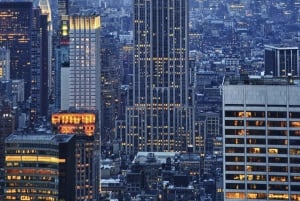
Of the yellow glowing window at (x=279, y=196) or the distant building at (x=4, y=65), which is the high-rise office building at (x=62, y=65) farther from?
the yellow glowing window at (x=279, y=196)

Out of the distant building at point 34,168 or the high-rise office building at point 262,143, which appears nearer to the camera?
the high-rise office building at point 262,143

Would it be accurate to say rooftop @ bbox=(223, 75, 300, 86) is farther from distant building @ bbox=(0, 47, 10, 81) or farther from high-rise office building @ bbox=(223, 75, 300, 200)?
distant building @ bbox=(0, 47, 10, 81)

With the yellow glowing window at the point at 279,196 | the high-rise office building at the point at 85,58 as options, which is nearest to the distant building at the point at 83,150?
the high-rise office building at the point at 85,58

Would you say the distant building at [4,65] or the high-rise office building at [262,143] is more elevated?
the high-rise office building at [262,143]

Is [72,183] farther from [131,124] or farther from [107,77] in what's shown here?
[107,77]

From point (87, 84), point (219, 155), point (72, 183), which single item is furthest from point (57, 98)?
point (72, 183)

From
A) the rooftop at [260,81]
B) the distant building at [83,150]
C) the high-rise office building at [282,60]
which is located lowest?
the distant building at [83,150]

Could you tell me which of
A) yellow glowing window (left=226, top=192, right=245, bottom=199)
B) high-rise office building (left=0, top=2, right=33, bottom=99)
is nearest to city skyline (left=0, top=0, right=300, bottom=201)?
yellow glowing window (left=226, top=192, right=245, bottom=199)
